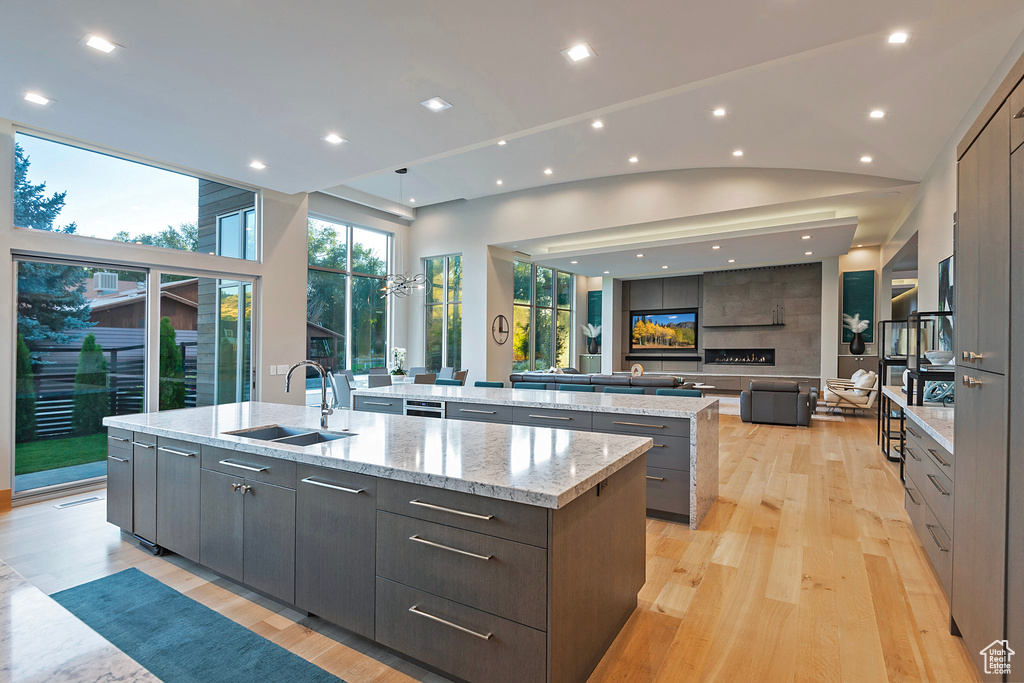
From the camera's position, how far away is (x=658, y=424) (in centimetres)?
347

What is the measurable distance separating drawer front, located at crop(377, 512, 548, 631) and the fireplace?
36.9ft

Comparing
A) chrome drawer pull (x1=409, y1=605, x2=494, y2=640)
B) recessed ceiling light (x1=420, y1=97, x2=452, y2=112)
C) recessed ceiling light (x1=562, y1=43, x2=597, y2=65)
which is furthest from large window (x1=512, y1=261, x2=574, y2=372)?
chrome drawer pull (x1=409, y1=605, x2=494, y2=640)

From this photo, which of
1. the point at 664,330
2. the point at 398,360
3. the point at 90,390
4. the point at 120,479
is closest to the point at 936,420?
the point at 120,479

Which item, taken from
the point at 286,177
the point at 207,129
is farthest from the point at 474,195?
the point at 207,129

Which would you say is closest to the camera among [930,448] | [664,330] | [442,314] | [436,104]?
[930,448]

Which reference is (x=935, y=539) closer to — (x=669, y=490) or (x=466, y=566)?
(x=669, y=490)

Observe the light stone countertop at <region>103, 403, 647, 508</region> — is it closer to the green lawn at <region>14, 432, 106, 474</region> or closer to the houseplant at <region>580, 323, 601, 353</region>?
the green lawn at <region>14, 432, 106, 474</region>

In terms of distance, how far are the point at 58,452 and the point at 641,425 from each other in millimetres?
5157

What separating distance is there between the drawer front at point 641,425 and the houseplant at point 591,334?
1053 centimetres

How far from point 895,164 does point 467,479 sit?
6521 mm

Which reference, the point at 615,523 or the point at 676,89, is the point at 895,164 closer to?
the point at 676,89

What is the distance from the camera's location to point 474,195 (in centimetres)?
919

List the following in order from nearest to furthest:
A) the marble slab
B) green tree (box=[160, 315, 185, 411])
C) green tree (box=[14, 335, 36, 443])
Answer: the marble slab → green tree (box=[14, 335, 36, 443]) → green tree (box=[160, 315, 185, 411])

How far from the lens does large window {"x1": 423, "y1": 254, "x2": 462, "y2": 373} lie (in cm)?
1014
